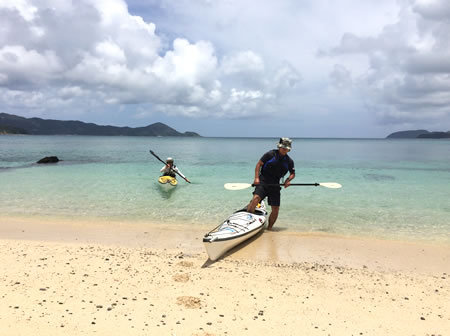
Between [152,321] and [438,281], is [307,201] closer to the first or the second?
[438,281]

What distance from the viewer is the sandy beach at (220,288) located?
4.27 metres

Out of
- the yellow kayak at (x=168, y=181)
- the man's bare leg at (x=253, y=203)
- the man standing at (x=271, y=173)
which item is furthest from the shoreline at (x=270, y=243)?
the yellow kayak at (x=168, y=181)

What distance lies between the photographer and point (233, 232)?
7.40 metres

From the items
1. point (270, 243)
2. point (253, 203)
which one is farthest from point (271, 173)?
point (270, 243)

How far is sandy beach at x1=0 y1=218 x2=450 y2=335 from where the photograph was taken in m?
4.27

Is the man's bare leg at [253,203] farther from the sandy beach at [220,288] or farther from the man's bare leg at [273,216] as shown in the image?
the sandy beach at [220,288]

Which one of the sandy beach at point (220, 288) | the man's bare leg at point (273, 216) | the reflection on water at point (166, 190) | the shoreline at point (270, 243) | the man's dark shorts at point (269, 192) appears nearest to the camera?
the sandy beach at point (220, 288)

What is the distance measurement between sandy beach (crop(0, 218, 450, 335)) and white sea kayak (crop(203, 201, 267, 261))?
0.89 ft

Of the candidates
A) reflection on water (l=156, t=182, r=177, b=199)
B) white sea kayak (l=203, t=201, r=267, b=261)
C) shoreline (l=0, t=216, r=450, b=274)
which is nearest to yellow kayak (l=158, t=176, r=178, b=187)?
reflection on water (l=156, t=182, r=177, b=199)

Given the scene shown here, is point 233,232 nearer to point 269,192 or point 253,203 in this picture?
point 253,203

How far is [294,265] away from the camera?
6.67 m

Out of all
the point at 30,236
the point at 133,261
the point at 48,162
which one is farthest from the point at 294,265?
the point at 48,162

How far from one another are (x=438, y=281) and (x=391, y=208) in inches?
303

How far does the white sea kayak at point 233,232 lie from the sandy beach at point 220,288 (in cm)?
27
